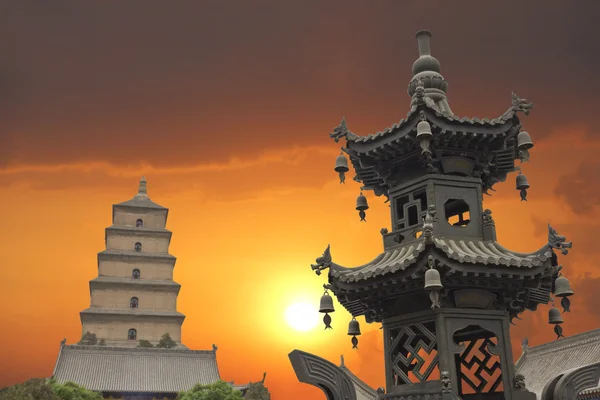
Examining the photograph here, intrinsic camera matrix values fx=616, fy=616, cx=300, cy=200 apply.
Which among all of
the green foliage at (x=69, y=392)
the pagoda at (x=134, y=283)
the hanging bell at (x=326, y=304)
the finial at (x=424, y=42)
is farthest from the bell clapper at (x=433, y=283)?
the pagoda at (x=134, y=283)

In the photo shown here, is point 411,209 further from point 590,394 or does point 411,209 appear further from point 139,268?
point 139,268

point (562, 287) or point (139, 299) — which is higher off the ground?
point (139, 299)

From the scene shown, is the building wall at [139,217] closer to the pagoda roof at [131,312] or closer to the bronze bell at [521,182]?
the pagoda roof at [131,312]

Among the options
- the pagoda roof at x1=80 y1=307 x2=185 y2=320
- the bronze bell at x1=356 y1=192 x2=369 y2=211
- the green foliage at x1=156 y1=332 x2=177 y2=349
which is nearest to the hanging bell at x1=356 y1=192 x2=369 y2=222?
the bronze bell at x1=356 y1=192 x2=369 y2=211

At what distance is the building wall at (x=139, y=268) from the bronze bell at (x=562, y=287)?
70.5 metres

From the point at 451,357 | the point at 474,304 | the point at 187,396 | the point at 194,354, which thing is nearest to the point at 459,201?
the point at 474,304

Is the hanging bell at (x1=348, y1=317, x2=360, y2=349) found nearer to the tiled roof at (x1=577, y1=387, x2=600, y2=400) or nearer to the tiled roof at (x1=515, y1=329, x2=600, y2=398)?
the tiled roof at (x1=577, y1=387, x2=600, y2=400)

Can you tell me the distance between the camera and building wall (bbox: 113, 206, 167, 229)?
80.5 meters

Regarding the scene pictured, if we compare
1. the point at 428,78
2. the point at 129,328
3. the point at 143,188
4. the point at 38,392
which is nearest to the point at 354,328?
the point at 428,78

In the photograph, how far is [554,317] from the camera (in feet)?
38.7

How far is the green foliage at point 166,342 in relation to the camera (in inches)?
2785

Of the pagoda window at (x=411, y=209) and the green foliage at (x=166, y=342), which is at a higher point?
the green foliage at (x=166, y=342)

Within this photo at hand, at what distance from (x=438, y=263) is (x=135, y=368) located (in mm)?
59343

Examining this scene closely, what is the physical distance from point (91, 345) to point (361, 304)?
61099mm
